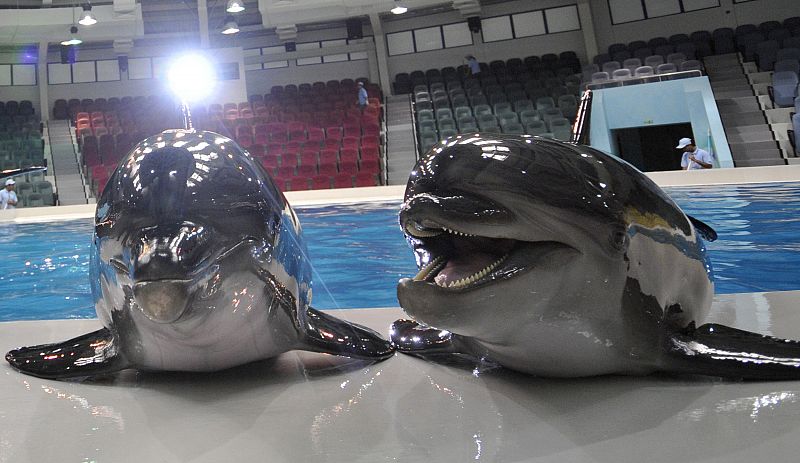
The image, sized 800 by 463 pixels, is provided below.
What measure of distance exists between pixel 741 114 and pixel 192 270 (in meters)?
17.0

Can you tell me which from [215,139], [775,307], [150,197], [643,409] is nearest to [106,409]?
[150,197]

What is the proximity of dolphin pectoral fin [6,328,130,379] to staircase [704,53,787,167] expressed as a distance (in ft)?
47.8

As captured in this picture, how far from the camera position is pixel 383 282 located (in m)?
4.52

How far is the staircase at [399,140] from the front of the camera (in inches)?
653

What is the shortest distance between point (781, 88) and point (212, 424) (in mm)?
17236

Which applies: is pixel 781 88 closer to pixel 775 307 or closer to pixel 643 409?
pixel 775 307

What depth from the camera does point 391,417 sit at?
123 centimetres

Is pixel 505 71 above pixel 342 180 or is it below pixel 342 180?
above

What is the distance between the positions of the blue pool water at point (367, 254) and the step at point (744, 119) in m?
7.02

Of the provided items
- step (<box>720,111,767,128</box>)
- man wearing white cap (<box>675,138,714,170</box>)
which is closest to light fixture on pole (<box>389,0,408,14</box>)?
step (<box>720,111,767,128</box>)

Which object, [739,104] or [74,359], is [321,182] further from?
[74,359]

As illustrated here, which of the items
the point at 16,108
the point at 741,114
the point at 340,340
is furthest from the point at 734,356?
the point at 16,108

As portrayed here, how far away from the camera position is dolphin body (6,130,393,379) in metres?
1.24

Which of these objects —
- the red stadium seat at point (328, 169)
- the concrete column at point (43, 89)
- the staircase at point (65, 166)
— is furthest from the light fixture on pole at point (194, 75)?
the red stadium seat at point (328, 169)
